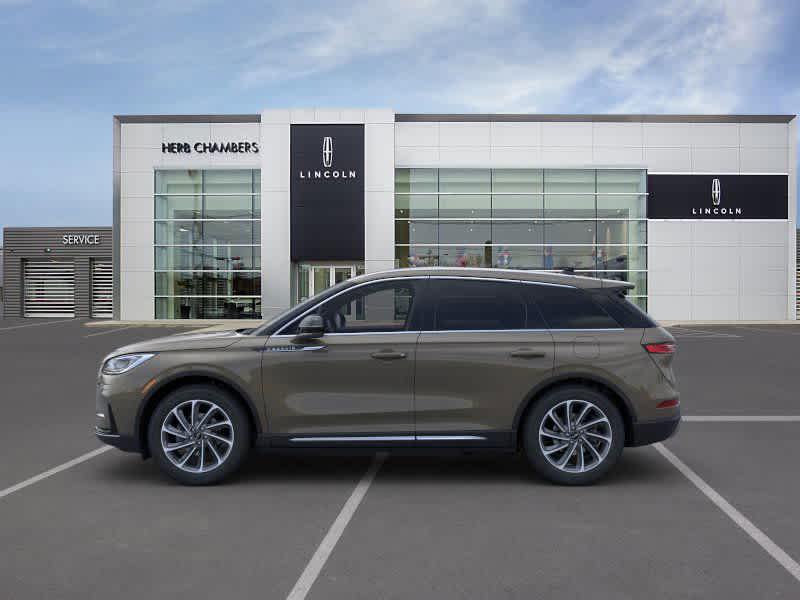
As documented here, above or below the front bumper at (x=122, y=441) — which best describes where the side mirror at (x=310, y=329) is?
above

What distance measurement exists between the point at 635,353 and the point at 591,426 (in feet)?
2.15

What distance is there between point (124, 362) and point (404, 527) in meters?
2.59

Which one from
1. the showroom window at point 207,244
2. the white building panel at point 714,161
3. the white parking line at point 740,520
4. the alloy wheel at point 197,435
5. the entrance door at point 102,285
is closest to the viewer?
the white parking line at point 740,520

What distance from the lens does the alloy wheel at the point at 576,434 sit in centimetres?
549

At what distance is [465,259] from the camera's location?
107ft

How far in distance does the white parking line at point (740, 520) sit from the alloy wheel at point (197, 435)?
3572 millimetres

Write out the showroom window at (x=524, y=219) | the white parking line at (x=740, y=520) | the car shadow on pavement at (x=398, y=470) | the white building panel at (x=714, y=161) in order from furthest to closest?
the white building panel at (x=714, y=161)
the showroom window at (x=524, y=219)
the car shadow on pavement at (x=398, y=470)
the white parking line at (x=740, y=520)

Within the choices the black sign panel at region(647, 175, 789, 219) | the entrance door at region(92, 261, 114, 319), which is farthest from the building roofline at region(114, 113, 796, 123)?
the entrance door at region(92, 261, 114, 319)

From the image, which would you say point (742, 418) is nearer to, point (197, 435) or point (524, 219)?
point (197, 435)

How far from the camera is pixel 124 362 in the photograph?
18.4 feet

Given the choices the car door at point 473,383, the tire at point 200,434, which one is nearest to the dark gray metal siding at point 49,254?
the tire at point 200,434

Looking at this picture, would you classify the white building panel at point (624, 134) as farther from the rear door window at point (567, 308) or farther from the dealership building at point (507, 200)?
the rear door window at point (567, 308)

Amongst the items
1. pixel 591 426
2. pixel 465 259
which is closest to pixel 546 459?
pixel 591 426

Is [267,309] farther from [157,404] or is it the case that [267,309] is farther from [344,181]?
[157,404]
